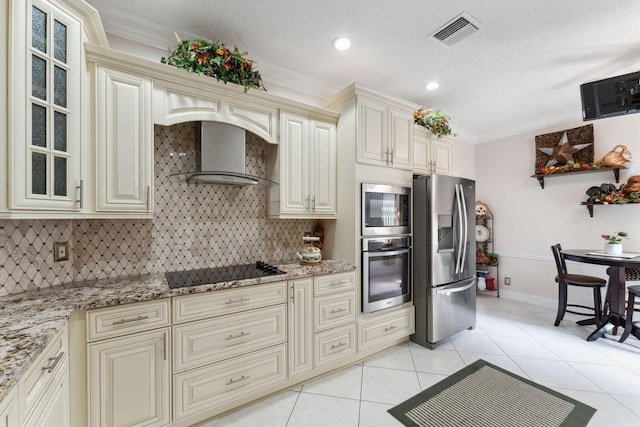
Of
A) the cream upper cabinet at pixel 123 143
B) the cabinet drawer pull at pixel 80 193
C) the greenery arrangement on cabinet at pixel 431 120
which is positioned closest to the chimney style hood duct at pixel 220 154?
the cream upper cabinet at pixel 123 143

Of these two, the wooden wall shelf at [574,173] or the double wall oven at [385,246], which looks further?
the wooden wall shelf at [574,173]

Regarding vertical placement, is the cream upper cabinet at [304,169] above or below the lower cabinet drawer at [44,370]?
above

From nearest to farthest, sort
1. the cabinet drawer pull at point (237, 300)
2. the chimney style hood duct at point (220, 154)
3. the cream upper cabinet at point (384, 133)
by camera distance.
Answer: the cabinet drawer pull at point (237, 300) → the chimney style hood duct at point (220, 154) → the cream upper cabinet at point (384, 133)

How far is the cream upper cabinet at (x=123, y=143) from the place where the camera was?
1.77 metres

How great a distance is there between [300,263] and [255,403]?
114 centimetres

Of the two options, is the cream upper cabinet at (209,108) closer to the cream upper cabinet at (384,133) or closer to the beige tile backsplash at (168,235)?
the beige tile backsplash at (168,235)

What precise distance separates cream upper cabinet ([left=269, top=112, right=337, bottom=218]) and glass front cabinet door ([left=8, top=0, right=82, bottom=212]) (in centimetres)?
138

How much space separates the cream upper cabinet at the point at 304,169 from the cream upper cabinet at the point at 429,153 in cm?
107

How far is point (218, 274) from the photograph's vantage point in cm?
218

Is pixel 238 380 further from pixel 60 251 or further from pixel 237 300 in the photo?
pixel 60 251

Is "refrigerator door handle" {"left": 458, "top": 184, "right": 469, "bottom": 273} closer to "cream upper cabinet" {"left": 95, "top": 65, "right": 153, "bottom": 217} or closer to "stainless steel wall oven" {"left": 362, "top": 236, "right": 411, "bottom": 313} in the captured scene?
"stainless steel wall oven" {"left": 362, "top": 236, "right": 411, "bottom": 313}

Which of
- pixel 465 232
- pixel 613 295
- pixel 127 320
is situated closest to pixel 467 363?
pixel 465 232

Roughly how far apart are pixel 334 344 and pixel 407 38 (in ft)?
8.91

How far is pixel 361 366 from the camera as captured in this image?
2590 millimetres
